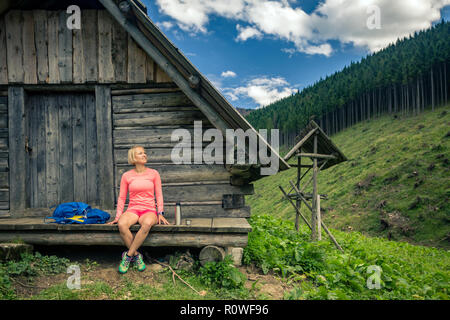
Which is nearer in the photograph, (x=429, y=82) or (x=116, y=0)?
(x=116, y=0)

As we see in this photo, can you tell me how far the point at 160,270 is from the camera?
14.0ft

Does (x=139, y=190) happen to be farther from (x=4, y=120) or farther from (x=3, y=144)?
(x=4, y=120)

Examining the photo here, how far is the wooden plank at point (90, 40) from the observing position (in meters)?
5.46

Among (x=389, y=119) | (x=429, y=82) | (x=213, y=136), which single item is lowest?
(x=213, y=136)

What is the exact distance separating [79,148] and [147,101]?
69.6 inches

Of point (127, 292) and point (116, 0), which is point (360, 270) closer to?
point (127, 292)

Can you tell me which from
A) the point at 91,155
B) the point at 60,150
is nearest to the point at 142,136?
the point at 91,155

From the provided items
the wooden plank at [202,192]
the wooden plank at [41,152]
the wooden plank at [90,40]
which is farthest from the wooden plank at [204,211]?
the wooden plank at [90,40]

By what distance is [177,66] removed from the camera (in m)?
4.97

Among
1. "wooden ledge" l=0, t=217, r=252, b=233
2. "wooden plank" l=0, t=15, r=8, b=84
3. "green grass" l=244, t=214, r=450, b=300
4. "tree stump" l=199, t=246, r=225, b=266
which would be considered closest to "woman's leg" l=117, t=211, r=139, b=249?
"wooden ledge" l=0, t=217, r=252, b=233

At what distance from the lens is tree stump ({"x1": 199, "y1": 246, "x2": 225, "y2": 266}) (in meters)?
4.28

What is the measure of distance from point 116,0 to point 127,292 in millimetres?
5028
